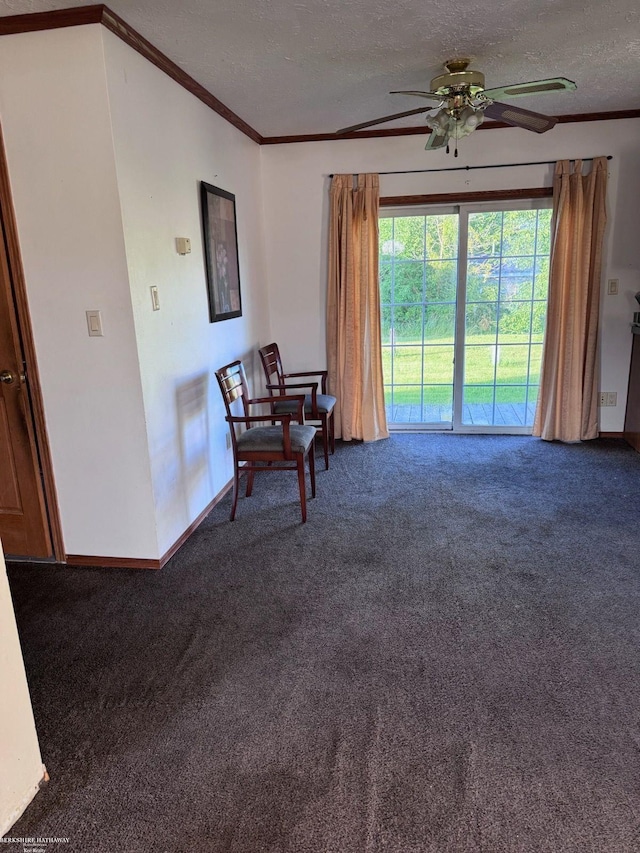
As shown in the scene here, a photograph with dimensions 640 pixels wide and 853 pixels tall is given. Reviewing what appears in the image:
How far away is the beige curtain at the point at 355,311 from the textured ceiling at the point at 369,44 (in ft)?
2.68

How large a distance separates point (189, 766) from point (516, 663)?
119 cm

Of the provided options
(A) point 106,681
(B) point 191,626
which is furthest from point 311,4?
(A) point 106,681

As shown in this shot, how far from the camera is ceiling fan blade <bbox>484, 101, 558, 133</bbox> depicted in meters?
2.87

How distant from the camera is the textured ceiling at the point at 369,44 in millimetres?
2332

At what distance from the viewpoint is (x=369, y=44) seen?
8.89 ft

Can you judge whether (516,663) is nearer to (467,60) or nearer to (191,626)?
(191,626)

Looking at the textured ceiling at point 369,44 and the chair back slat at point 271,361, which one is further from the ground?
the textured ceiling at point 369,44

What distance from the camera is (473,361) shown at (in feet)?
15.7

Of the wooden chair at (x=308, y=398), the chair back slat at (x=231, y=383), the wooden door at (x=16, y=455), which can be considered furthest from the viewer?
the wooden chair at (x=308, y=398)

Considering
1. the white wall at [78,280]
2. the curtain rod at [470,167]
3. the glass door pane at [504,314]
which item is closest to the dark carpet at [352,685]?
the white wall at [78,280]

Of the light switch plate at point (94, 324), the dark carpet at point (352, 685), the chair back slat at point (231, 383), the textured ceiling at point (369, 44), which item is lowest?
the dark carpet at point (352, 685)

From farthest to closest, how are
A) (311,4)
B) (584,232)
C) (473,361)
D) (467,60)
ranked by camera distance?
(473,361) < (584,232) < (467,60) < (311,4)

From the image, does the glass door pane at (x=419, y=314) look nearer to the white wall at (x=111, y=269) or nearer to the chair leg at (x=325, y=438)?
the chair leg at (x=325, y=438)

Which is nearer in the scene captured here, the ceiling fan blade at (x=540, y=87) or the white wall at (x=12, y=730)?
the white wall at (x=12, y=730)
